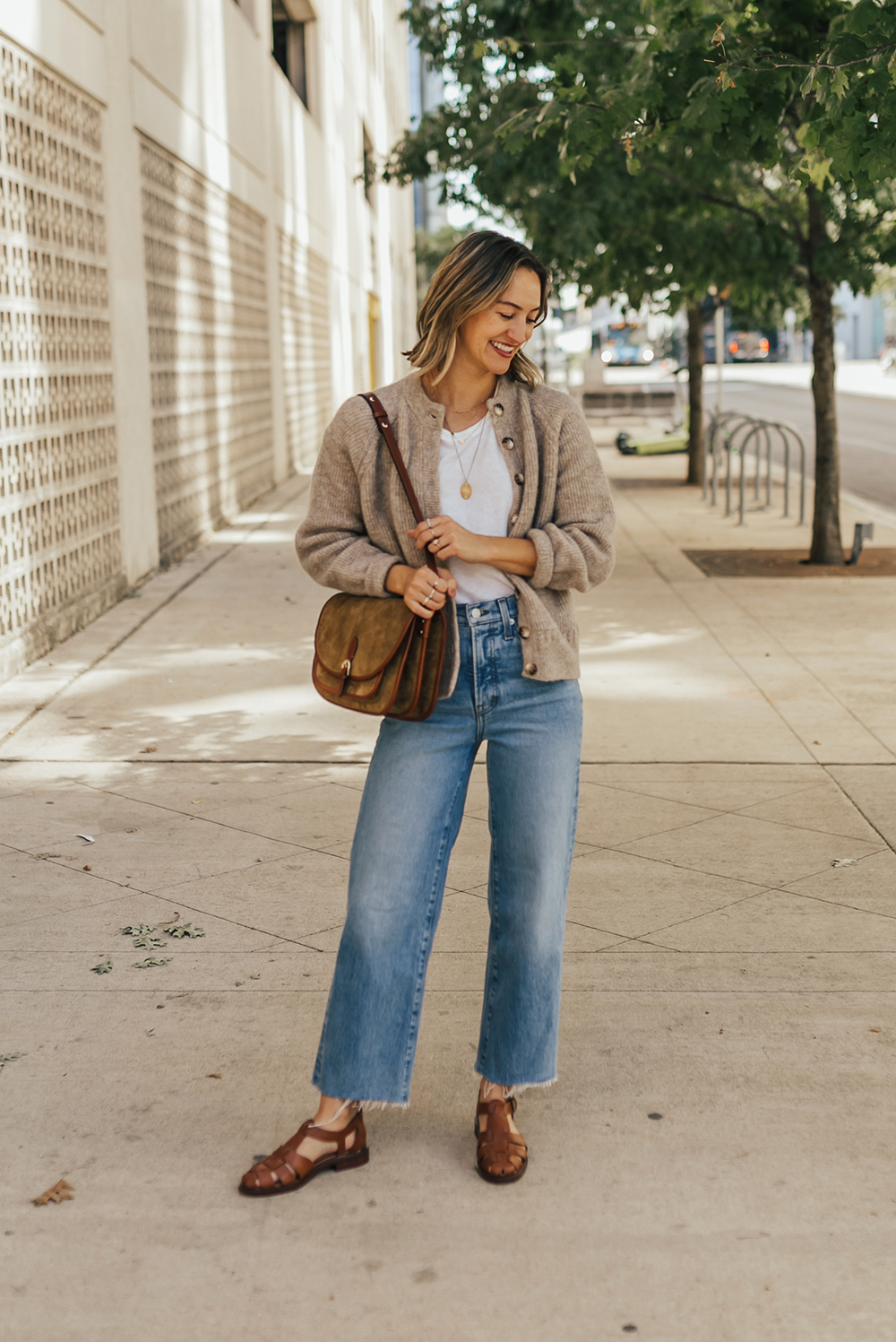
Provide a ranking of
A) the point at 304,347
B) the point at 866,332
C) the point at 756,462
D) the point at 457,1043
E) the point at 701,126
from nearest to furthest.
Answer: the point at 457,1043 → the point at 701,126 → the point at 756,462 → the point at 304,347 → the point at 866,332

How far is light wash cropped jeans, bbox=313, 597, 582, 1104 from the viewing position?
3072 mm

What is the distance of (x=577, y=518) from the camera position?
10.2 feet

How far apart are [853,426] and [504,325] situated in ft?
115

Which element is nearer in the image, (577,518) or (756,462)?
(577,518)

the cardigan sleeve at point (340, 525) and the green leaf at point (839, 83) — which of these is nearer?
the cardigan sleeve at point (340, 525)

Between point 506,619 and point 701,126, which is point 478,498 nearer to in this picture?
point 506,619

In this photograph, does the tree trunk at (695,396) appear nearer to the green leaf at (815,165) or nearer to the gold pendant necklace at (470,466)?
the green leaf at (815,165)

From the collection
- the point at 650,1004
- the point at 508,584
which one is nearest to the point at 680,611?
the point at 650,1004

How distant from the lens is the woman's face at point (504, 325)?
9.95 feet

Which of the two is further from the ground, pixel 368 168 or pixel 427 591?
pixel 368 168

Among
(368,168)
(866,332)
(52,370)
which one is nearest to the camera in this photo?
(52,370)

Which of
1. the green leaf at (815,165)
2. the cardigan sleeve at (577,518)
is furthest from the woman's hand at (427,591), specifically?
the green leaf at (815,165)

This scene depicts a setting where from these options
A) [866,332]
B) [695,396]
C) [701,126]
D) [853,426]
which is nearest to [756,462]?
[695,396]

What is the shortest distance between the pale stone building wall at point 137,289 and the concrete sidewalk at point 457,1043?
1.99 metres
